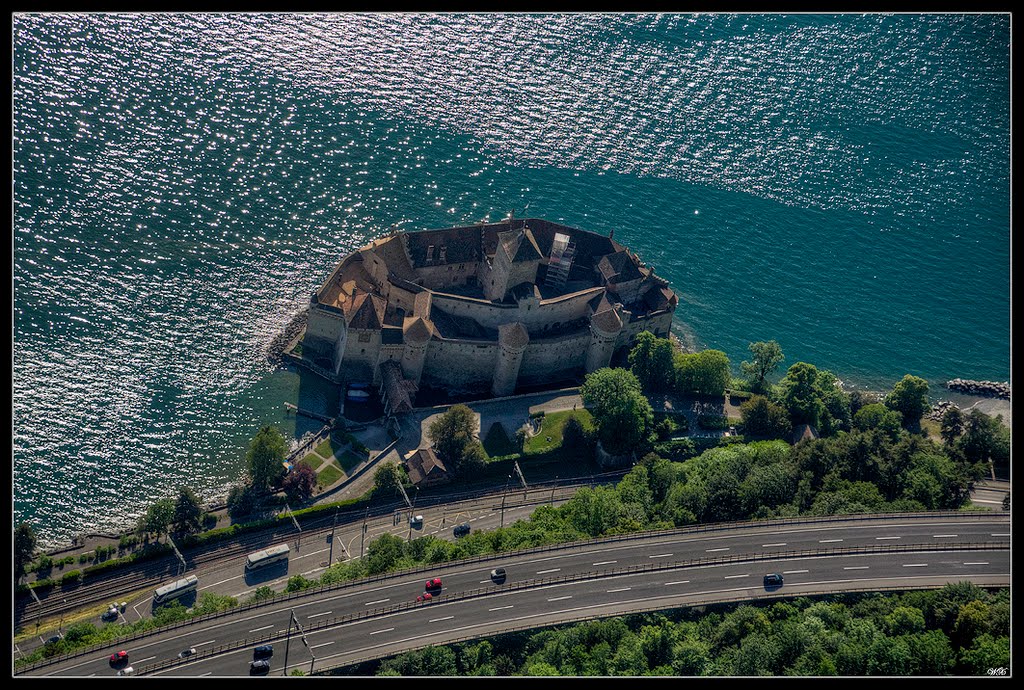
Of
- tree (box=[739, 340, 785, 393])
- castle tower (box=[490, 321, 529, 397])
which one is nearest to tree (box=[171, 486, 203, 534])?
castle tower (box=[490, 321, 529, 397])

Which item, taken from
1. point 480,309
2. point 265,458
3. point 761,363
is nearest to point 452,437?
point 480,309

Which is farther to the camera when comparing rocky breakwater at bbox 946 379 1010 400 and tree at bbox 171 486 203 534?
rocky breakwater at bbox 946 379 1010 400

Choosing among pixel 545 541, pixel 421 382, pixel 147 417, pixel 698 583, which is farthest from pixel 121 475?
pixel 698 583

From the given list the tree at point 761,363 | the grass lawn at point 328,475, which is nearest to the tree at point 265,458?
the grass lawn at point 328,475

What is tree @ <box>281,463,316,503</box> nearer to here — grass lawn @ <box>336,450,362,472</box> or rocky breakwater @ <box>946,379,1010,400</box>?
grass lawn @ <box>336,450,362,472</box>

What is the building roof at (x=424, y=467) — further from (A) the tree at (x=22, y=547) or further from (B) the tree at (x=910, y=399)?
(B) the tree at (x=910, y=399)

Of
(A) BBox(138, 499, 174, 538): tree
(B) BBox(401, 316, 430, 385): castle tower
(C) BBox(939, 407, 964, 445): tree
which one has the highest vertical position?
(B) BBox(401, 316, 430, 385): castle tower
